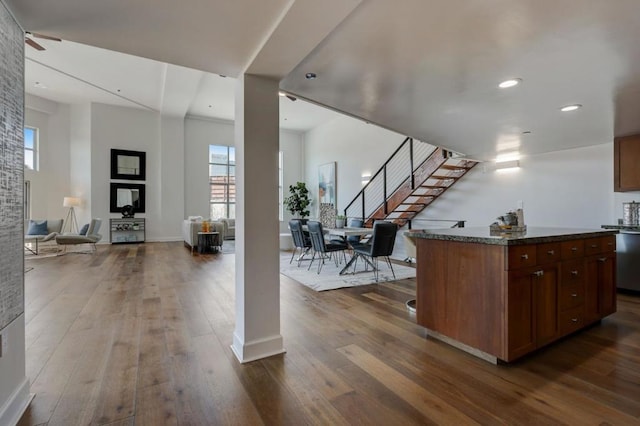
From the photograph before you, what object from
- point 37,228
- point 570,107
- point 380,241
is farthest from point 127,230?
point 570,107

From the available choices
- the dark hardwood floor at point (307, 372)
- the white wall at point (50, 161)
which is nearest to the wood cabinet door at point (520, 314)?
the dark hardwood floor at point (307, 372)

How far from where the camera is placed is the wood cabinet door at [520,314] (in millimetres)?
2127

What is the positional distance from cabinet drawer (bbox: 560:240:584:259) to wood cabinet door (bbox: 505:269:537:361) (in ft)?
1.69

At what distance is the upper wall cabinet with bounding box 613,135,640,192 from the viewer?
404 centimetres

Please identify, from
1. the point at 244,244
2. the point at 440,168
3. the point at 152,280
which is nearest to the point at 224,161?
the point at 152,280

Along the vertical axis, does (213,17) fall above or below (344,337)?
above

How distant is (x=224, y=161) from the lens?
10789 millimetres

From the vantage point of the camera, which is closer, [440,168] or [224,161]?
[440,168]

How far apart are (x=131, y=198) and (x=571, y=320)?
1061 centimetres

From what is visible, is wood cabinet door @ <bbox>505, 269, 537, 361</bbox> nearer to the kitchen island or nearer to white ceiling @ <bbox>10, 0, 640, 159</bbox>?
the kitchen island

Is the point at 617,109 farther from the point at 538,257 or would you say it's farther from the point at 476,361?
the point at 476,361

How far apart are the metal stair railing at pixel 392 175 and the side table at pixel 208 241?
369 cm

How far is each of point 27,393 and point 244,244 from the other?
148cm

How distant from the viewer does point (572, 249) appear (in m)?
2.63
